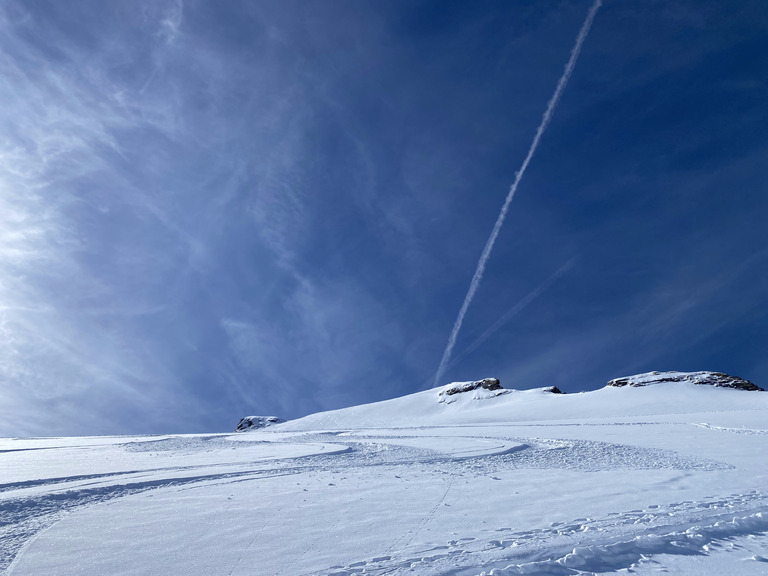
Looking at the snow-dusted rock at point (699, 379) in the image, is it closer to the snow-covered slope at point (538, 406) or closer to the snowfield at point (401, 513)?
the snow-covered slope at point (538, 406)

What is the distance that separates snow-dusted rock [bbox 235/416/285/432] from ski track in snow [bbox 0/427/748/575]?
166 feet

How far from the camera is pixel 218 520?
7.47m

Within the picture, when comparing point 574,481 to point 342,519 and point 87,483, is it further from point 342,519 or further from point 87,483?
point 87,483

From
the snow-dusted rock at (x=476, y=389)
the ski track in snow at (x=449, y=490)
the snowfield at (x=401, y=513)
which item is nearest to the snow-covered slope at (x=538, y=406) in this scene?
the snow-dusted rock at (x=476, y=389)

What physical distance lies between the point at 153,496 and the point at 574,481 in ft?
30.6

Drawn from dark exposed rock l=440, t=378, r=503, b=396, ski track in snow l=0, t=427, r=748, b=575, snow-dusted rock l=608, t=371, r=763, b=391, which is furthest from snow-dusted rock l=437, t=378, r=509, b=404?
ski track in snow l=0, t=427, r=748, b=575

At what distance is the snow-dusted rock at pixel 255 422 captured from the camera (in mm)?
65225

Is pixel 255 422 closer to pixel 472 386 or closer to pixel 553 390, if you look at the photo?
pixel 472 386

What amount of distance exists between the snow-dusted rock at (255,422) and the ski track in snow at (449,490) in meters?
50.6

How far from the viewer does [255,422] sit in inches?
2611

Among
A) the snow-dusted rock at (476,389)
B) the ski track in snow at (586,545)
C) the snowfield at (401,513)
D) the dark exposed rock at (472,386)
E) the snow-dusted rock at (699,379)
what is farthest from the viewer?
the dark exposed rock at (472,386)

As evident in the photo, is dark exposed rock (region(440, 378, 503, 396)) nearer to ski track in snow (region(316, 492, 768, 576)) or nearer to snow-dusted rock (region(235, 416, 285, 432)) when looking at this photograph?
snow-dusted rock (region(235, 416, 285, 432))

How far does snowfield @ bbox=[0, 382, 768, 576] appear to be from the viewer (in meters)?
5.54

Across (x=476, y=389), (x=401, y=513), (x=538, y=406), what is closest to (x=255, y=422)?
(x=476, y=389)
